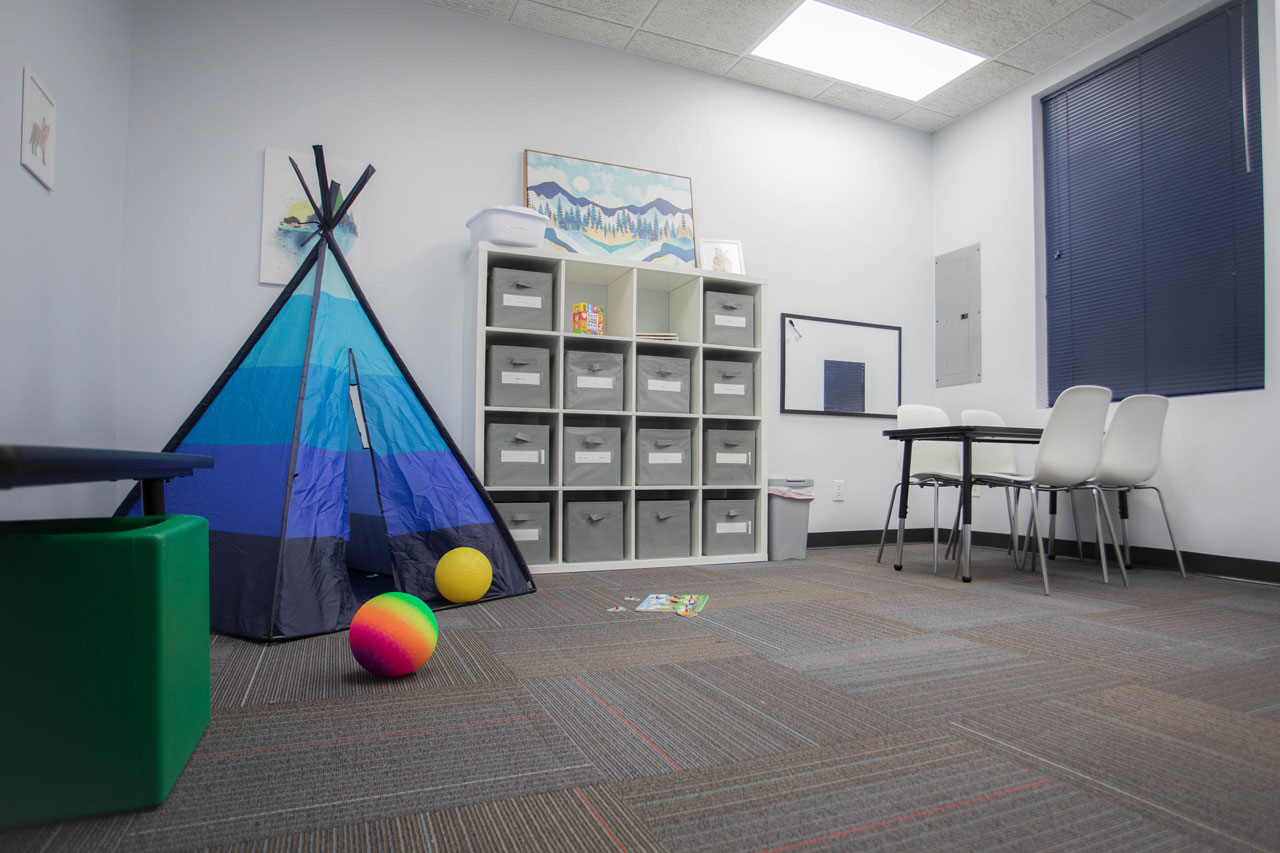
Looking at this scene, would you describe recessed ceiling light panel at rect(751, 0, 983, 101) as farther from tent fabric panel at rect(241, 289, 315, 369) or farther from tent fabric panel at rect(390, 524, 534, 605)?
tent fabric panel at rect(390, 524, 534, 605)

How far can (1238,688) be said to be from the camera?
161 centimetres

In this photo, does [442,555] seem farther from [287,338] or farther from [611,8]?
[611,8]

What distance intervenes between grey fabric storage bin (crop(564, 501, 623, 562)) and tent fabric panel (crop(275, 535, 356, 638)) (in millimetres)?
1123

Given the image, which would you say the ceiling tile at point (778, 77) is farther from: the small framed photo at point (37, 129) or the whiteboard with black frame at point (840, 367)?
the small framed photo at point (37, 129)

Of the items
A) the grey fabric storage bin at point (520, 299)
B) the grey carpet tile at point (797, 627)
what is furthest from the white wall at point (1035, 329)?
the grey fabric storage bin at point (520, 299)

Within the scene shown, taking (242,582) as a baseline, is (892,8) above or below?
above

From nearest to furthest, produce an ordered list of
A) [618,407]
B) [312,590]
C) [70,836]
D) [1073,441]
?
[70,836], [312,590], [1073,441], [618,407]

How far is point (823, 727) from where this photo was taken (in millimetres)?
1352

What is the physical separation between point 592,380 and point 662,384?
350 millimetres

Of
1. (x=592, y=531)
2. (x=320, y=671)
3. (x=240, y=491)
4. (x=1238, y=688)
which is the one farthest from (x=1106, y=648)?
(x=240, y=491)

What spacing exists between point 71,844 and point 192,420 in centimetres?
179

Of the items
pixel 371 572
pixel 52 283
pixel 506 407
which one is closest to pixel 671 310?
pixel 506 407

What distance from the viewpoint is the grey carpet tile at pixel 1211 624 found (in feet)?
6.65

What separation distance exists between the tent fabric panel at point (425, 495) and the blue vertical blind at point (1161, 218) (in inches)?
127
